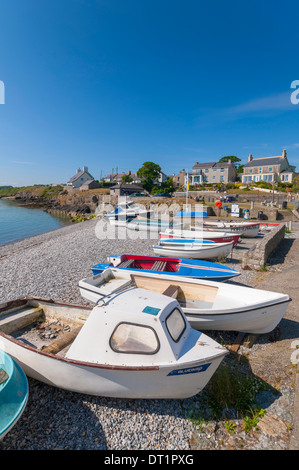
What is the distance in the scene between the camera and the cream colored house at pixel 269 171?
60719mm

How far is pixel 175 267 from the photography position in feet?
32.5

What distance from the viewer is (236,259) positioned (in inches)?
560

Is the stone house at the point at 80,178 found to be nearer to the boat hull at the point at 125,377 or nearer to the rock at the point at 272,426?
the boat hull at the point at 125,377

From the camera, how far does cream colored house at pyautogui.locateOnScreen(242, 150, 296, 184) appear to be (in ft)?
199

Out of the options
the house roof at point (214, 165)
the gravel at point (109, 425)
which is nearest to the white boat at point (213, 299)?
the gravel at point (109, 425)

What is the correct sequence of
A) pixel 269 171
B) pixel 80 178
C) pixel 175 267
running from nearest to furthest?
pixel 175 267
pixel 269 171
pixel 80 178

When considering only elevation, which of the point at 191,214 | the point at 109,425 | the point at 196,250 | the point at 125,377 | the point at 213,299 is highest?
the point at 191,214

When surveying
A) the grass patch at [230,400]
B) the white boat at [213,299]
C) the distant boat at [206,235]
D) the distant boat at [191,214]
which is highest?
the distant boat at [191,214]

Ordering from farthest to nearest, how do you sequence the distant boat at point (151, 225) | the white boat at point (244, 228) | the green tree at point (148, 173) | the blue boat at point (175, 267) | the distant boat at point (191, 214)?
the green tree at point (148, 173) → the distant boat at point (191, 214) → the distant boat at point (151, 225) → the white boat at point (244, 228) → the blue boat at point (175, 267)

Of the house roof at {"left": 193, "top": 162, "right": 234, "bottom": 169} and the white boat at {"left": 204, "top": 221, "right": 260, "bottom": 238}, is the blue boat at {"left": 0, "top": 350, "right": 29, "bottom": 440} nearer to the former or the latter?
the white boat at {"left": 204, "top": 221, "right": 260, "bottom": 238}

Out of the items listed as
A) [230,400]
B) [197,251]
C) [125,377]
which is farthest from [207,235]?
[125,377]

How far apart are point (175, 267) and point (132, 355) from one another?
6006 mm

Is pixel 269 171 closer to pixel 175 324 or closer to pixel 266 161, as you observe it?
pixel 266 161

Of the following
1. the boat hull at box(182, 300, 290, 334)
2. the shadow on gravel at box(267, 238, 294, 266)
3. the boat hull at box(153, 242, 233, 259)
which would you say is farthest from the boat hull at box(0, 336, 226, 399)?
the shadow on gravel at box(267, 238, 294, 266)
